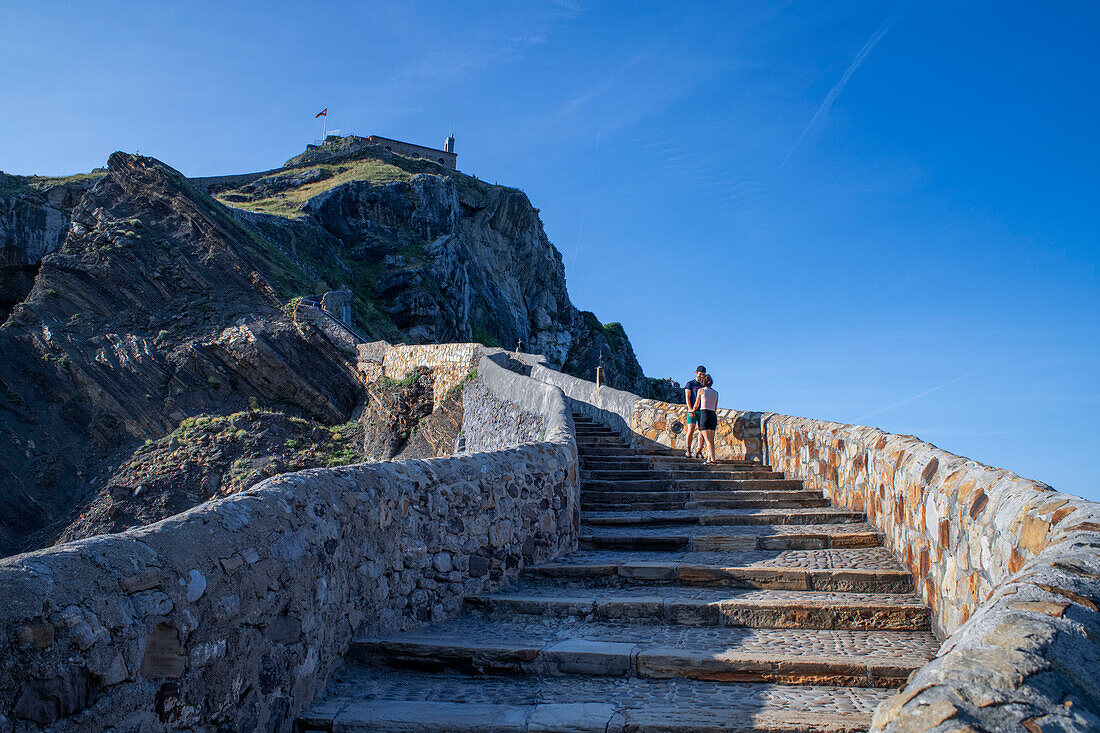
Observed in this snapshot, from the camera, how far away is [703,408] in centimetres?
945

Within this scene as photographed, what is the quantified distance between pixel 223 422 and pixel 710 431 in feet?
56.0

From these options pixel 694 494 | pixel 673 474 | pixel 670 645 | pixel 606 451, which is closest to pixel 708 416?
pixel 673 474

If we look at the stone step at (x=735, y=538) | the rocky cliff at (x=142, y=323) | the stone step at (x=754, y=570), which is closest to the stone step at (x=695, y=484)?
the stone step at (x=735, y=538)

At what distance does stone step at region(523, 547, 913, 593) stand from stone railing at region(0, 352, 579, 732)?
0.51 meters

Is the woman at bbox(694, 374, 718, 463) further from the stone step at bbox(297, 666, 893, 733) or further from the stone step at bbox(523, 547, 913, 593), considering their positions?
the stone step at bbox(297, 666, 893, 733)

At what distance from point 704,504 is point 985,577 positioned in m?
4.30

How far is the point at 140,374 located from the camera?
2262cm

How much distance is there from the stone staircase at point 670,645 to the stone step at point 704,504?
2.39 feet

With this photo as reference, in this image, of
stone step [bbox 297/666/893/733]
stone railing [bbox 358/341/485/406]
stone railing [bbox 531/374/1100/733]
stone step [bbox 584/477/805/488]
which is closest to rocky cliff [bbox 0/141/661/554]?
stone railing [bbox 358/341/485/406]

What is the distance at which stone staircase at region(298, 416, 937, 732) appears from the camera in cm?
329

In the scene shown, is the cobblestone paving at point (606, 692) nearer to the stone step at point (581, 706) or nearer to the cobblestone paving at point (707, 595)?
the stone step at point (581, 706)

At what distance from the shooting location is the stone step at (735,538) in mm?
5699

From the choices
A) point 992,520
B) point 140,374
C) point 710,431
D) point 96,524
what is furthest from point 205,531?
point 140,374

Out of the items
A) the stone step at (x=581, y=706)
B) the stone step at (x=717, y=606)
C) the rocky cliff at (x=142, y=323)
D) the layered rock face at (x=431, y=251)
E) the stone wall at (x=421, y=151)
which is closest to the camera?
the stone step at (x=581, y=706)
